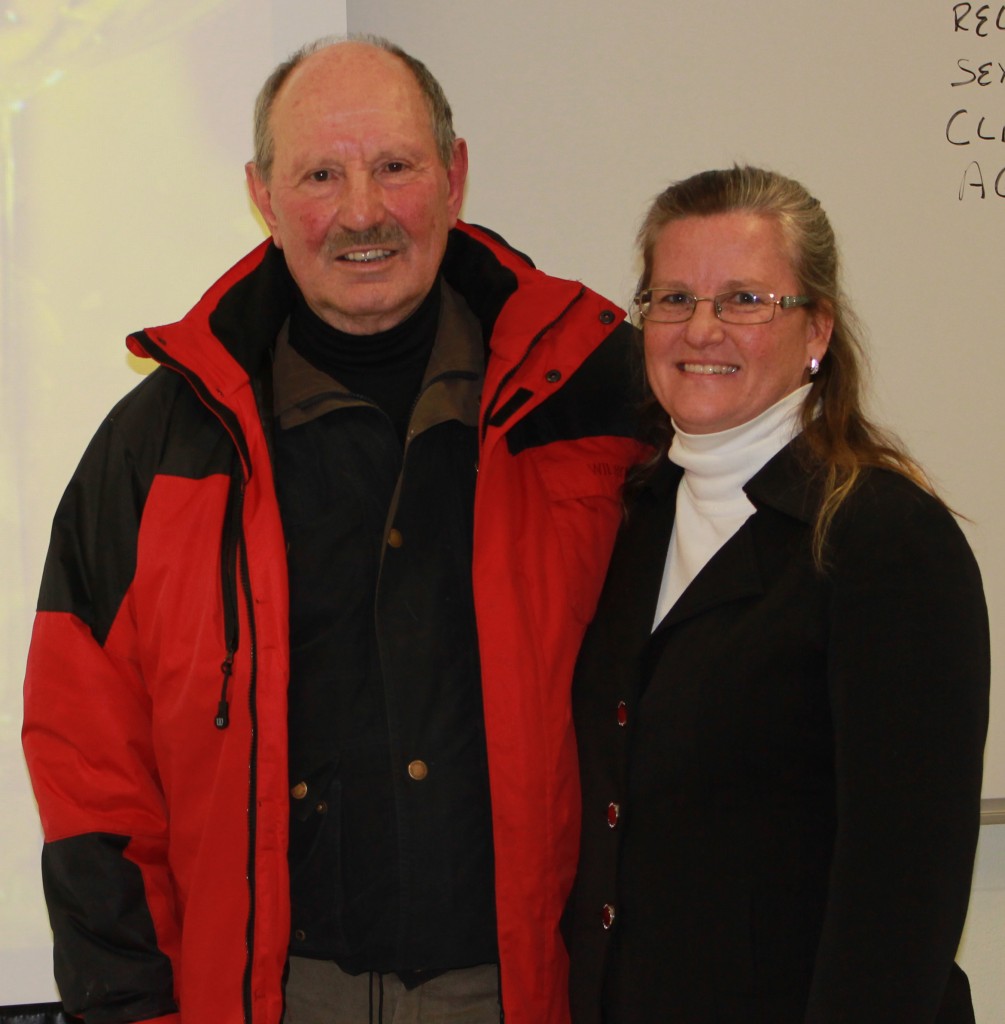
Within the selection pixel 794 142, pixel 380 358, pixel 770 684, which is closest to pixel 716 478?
pixel 770 684

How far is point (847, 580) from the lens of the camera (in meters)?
1.20

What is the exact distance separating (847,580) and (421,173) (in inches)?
32.0

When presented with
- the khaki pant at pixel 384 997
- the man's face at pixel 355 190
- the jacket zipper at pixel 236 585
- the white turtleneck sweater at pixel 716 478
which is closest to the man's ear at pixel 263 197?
the man's face at pixel 355 190

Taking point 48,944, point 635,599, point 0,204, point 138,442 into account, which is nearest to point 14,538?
point 138,442

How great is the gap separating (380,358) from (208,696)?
0.51 meters

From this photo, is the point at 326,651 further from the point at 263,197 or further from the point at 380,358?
the point at 263,197

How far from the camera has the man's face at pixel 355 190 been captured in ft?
5.17

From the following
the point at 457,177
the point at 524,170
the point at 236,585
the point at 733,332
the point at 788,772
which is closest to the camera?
the point at 788,772

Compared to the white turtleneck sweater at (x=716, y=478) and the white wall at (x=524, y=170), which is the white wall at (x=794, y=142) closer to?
the white wall at (x=524, y=170)

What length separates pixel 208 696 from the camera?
1.45 metres

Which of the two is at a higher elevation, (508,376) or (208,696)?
(508,376)

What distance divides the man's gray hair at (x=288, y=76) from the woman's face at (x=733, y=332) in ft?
1.50

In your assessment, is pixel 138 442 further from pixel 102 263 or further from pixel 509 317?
pixel 509 317

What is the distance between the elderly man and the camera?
145cm
